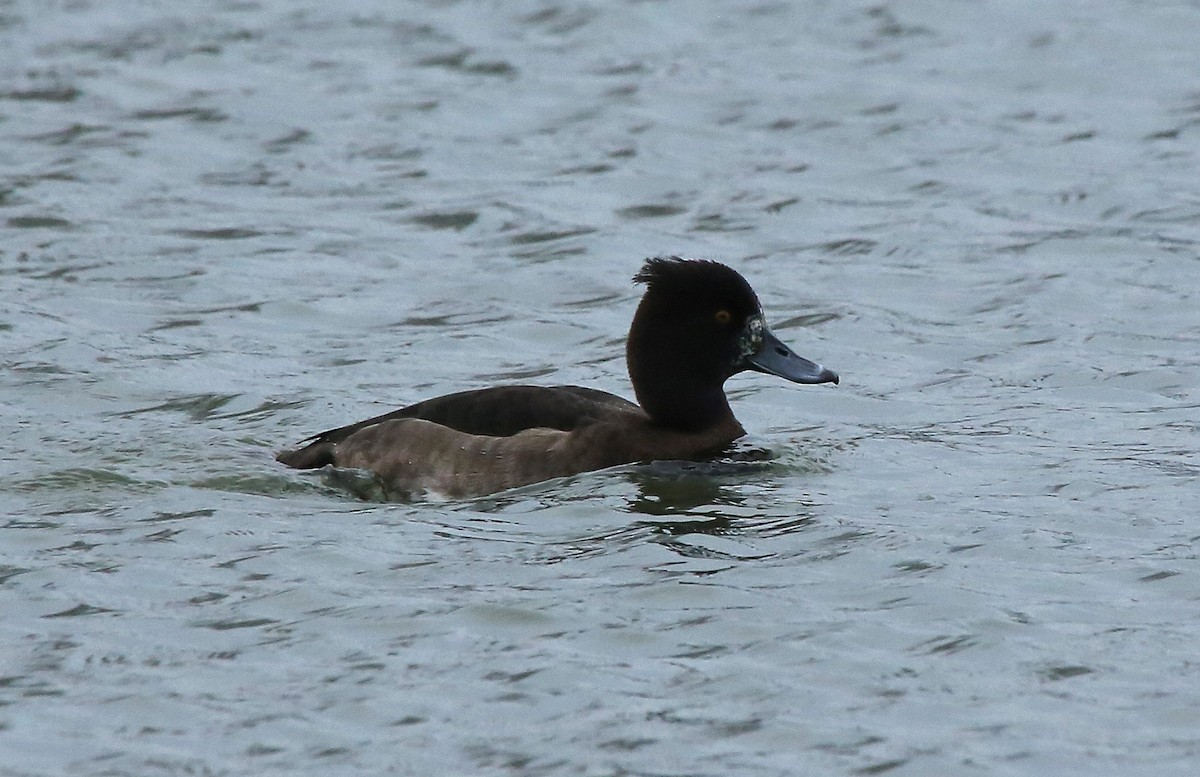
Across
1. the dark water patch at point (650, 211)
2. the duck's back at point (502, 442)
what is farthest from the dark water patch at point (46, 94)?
the duck's back at point (502, 442)

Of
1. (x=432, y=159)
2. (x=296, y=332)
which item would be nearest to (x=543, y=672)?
(x=296, y=332)

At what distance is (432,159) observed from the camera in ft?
52.0

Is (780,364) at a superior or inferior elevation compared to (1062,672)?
superior

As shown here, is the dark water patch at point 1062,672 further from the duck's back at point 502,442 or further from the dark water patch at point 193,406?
the dark water patch at point 193,406

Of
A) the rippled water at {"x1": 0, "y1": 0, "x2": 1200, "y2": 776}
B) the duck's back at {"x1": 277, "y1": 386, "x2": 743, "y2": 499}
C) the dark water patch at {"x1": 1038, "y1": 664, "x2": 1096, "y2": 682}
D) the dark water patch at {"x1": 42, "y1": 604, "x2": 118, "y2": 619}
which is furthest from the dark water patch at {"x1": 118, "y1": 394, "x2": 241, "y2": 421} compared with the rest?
the dark water patch at {"x1": 1038, "y1": 664, "x2": 1096, "y2": 682}

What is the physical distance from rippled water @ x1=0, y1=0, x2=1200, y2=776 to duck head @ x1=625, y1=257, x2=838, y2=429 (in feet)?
1.19

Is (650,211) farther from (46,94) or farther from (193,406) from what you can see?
(46,94)

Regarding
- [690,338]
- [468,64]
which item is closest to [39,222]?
[468,64]

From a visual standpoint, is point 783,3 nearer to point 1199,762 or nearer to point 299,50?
point 299,50

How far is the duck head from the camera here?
9.16 m

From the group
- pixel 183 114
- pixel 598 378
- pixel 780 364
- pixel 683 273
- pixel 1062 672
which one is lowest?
pixel 1062 672

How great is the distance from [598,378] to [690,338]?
6.81 feet

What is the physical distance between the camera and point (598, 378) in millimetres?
11227

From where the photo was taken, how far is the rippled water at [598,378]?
6.61 meters
